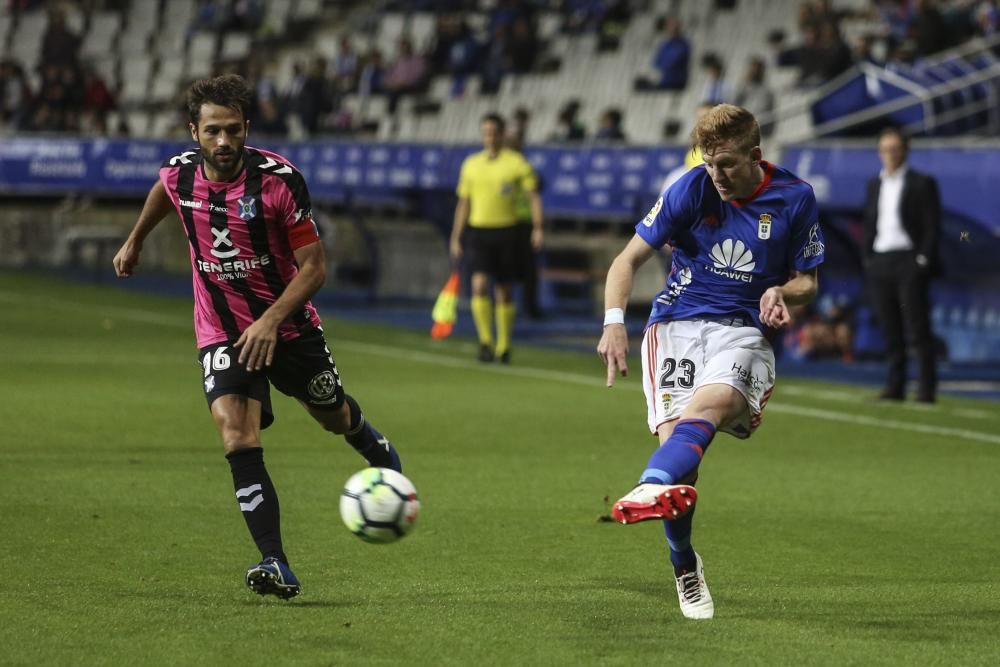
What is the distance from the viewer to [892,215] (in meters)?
14.3

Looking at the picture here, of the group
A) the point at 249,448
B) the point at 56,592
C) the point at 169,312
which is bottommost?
the point at 169,312

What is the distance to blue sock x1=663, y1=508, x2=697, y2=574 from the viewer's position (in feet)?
21.3

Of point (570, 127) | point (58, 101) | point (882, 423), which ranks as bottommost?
point (882, 423)

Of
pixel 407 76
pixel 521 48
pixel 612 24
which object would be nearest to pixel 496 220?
pixel 612 24

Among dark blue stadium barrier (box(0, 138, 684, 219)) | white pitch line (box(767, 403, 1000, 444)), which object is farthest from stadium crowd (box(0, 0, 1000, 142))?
white pitch line (box(767, 403, 1000, 444))

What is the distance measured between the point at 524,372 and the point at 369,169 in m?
8.92

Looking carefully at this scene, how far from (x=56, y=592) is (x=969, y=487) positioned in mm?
5655

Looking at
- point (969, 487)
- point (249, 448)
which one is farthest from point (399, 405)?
point (249, 448)

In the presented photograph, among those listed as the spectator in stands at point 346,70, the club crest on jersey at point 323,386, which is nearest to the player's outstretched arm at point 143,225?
the club crest on jersey at point 323,386

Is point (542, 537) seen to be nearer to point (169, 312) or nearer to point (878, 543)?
point (878, 543)

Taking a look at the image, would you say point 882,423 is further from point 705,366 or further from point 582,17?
point 582,17

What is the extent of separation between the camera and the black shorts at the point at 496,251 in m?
17.5

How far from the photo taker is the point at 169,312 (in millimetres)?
22734

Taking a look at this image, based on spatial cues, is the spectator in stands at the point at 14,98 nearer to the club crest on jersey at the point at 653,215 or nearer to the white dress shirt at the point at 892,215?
the white dress shirt at the point at 892,215
